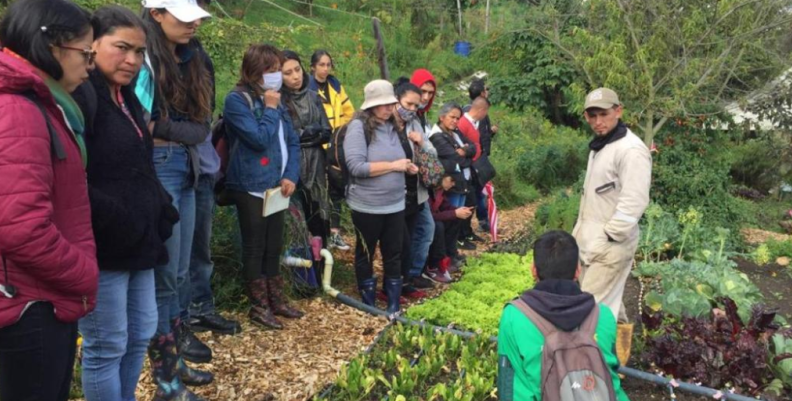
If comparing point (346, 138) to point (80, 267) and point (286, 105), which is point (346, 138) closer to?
point (286, 105)

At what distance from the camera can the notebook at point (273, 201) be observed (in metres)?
4.43

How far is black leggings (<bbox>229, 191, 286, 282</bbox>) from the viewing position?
443 centimetres

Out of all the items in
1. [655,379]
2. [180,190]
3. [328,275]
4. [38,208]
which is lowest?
[655,379]

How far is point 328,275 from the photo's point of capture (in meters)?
5.39

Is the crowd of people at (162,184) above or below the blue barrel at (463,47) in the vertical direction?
below

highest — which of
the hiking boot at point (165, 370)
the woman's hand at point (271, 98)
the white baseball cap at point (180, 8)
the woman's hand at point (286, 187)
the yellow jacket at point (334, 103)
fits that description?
the white baseball cap at point (180, 8)

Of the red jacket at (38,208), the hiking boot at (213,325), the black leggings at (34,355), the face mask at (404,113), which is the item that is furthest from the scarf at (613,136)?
the black leggings at (34,355)

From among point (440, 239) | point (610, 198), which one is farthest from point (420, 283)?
point (610, 198)

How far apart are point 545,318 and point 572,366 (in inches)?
7.9

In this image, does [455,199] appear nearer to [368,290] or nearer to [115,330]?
[368,290]

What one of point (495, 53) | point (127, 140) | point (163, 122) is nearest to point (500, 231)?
point (163, 122)

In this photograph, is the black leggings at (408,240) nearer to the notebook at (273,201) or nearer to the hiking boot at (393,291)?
the hiking boot at (393,291)

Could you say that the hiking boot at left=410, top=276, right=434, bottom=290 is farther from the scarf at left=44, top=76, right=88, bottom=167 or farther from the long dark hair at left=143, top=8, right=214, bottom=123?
the scarf at left=44, top=76, right=88, bottom=167

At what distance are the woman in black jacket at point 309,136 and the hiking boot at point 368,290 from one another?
0.67 meters
